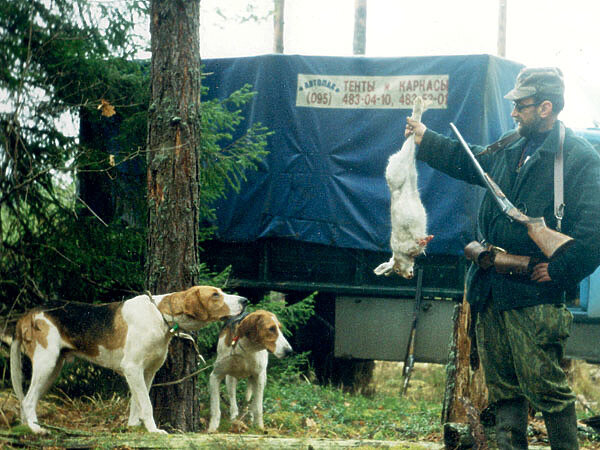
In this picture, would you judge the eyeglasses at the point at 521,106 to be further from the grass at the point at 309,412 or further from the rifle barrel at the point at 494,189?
the grass at the point at 309,412

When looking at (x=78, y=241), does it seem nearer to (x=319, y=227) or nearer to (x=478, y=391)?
(x=319, y=227)

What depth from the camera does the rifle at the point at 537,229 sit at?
3.58 metres

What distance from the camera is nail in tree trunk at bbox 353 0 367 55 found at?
14164mm

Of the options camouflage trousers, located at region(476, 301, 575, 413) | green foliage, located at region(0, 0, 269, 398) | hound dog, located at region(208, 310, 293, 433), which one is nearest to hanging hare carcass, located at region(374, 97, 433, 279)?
camouflage trousers, located at region(476, 301, 575, 413)

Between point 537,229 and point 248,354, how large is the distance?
9.13 feet

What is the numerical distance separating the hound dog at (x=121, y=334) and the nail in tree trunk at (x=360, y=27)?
10206mm

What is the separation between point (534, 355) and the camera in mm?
3721

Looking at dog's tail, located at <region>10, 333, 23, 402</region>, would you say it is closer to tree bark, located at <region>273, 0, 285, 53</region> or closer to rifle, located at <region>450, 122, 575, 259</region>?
rifle, located at <region>450, 122, 575, 259</region>

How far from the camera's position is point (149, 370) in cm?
497

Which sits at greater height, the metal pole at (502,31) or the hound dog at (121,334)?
the metal pole at (502,31)

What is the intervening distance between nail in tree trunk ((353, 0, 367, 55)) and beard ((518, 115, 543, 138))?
1061 cm

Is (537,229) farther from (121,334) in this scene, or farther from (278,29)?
(278,29)

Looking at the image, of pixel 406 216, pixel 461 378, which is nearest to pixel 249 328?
pixel 461 378

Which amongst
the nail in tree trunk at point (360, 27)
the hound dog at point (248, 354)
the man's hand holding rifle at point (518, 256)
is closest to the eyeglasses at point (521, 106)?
the man's hand holding rifle at point (518, 256)
